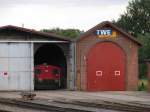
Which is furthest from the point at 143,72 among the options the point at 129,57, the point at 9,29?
the point at 9,29

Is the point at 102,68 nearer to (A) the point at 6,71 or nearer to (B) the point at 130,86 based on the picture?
(B) the point at 130,86

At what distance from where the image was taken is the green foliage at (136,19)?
11125 cm

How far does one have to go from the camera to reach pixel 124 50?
47.3 metres

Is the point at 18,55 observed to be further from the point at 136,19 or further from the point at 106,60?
the point at 136,19

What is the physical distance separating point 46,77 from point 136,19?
222 ft

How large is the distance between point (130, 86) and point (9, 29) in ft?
35.1

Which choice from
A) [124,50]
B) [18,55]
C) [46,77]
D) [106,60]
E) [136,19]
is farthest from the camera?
[136,19]

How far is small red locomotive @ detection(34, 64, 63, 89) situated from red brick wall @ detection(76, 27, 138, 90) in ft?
6.93

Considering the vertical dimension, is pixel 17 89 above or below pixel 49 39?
below

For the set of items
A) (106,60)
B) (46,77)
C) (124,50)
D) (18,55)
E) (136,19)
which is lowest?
(46,77)

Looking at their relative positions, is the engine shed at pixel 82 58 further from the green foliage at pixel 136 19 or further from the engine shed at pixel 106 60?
the green foliage at pixel 136 19

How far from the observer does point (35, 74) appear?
4669cm

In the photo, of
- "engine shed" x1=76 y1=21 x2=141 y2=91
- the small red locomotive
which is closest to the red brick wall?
"engine shed" x1=76 y1=21 x2=141 y2=91

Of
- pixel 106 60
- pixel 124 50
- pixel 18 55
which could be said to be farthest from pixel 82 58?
pixel 18 55
